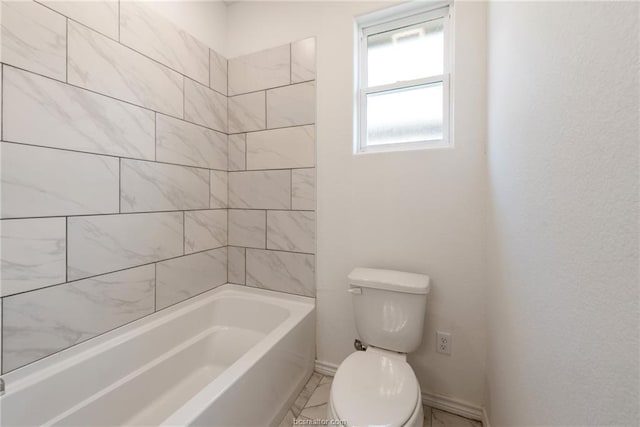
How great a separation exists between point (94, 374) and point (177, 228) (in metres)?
0.78

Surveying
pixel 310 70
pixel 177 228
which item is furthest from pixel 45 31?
pixel 310 70

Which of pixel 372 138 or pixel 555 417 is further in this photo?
pixel 372 138

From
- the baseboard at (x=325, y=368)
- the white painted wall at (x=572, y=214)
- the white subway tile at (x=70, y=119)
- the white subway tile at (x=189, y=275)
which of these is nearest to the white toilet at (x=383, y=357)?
the white painted wall at (x=572, y=214)

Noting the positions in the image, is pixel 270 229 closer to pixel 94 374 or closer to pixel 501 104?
pixel 94 374

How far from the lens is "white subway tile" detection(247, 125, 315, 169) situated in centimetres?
174

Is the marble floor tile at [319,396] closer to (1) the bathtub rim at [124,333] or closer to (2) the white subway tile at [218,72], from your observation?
(1) the bathtub rim at [124,333]

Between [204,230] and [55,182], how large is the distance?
820 mm

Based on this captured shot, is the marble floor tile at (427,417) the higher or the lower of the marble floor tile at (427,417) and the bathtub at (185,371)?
the lower

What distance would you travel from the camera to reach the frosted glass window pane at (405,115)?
157 centimetres

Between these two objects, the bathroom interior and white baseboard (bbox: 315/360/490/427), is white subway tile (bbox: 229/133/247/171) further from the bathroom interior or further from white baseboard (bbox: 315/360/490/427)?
white baseboard (bbox: 315/360/490/427)

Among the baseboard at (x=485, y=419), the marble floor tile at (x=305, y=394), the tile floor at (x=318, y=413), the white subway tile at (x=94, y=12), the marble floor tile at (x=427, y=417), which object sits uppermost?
the white subway tile at (x=94, y=12)

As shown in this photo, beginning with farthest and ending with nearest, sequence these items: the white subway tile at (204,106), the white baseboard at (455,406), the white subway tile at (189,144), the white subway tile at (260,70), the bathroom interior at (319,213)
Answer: the white subway tile at (260,70) < the white subway tile at (204,106) < the white subway tile at (189,144) < the white baseboard at (455,406) < the bathroom interior at (319,213)

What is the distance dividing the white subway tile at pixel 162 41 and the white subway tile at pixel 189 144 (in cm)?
34

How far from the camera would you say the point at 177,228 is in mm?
1637
